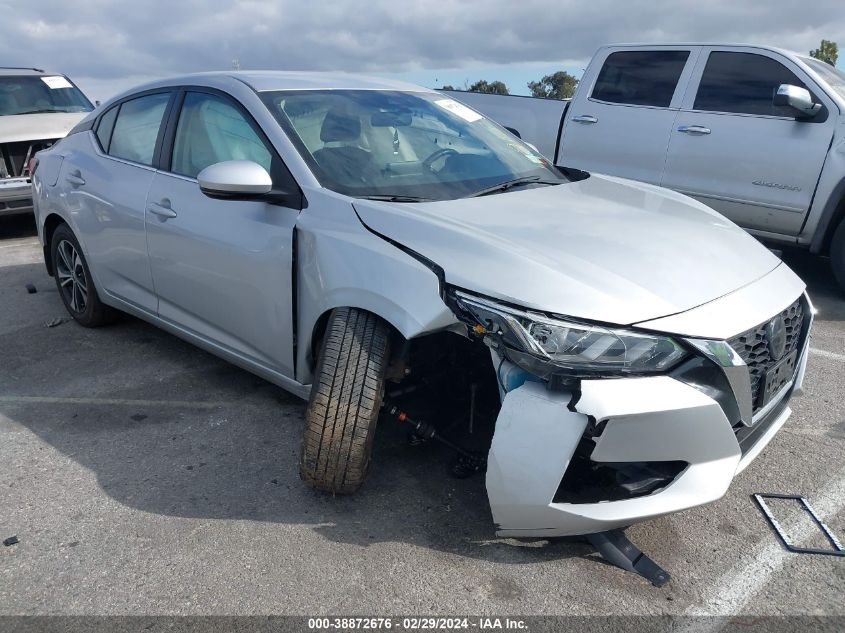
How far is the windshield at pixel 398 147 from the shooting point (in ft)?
10.5

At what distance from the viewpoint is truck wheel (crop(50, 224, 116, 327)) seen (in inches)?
190

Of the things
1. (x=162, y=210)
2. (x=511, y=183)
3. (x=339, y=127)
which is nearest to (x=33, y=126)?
(x=162, y=210)

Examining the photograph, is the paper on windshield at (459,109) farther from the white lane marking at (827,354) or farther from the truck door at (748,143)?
the truck door at (748,143)

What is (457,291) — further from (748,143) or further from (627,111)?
(627,111)

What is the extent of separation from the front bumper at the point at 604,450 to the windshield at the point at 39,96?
28.2ft

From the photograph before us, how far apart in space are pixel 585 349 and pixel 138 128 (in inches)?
126

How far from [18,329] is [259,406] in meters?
2.41

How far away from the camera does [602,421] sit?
2248 millimetres

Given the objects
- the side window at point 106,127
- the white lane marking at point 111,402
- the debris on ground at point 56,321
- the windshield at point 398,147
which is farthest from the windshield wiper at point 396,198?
the debris on ground at point 56,321

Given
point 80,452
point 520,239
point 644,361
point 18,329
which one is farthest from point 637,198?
point 18,329

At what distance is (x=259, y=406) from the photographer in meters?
3.86

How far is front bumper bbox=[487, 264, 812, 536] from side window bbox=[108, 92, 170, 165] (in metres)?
2.78

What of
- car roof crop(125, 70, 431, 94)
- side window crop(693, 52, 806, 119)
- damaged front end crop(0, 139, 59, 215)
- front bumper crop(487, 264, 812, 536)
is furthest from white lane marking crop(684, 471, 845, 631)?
damaged front end crop(0, 139, 59, 215)

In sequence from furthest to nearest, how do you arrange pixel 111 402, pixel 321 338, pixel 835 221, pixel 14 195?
pixel 14 195 → pixel 835 221 → pixel 111 402 → pixel 321 338
